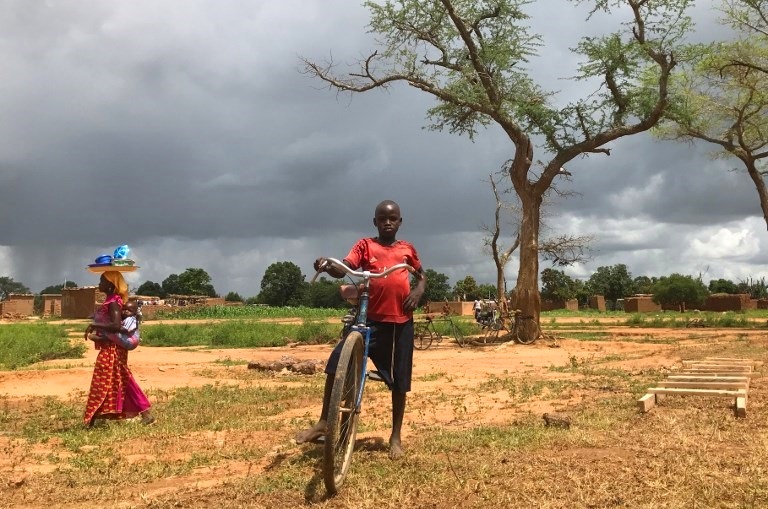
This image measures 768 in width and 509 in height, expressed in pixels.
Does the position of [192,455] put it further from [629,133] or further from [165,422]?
[629,133]

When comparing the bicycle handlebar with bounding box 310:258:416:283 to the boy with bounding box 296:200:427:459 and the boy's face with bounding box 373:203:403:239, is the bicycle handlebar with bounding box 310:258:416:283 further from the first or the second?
the boy's face with bounding box 373:203:403:239

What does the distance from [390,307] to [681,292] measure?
58893 mm

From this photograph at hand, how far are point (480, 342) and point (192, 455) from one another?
16.4 m

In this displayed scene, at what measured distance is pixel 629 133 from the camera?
20562 millimetres

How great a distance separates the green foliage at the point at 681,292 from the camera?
57.8 meters

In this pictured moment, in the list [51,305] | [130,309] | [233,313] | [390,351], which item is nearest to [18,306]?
[51,305]

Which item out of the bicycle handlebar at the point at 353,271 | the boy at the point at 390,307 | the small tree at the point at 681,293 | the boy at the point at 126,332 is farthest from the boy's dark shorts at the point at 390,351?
the small tree at the point at 681,293

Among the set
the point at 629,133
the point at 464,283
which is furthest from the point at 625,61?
the point at 464,283

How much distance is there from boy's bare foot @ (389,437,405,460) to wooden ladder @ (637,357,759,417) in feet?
9.58

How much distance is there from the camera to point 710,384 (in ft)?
25.4

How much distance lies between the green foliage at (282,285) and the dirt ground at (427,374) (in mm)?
74939

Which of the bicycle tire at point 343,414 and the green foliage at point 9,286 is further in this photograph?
the green foliage at point 9,286

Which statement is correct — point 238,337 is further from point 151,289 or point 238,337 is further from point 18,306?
point 151,289

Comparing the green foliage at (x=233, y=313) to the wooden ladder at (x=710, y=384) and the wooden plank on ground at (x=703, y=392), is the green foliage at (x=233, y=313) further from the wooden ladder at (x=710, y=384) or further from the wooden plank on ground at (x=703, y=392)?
the wooden plank on ground at (x=703, y=392)
